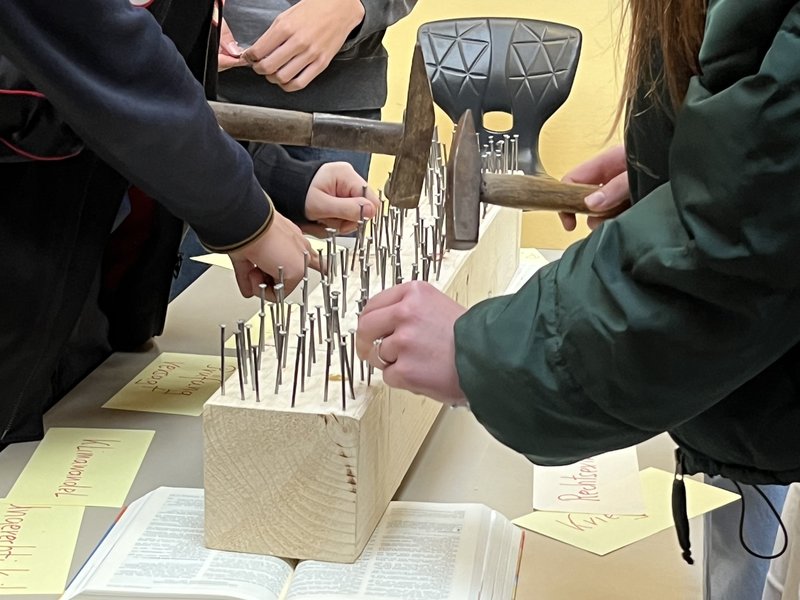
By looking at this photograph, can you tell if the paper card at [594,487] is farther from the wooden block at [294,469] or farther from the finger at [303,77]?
the finger at [303,77]

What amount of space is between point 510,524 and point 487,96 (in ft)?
6.11

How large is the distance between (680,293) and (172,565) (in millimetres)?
449

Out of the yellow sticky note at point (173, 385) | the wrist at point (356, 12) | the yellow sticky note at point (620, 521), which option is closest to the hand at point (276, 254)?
the yellow sticky note at point (173, 385)

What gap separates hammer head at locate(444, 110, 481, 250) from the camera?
957 millimetres

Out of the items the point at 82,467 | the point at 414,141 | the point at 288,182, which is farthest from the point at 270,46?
the point at 82,467

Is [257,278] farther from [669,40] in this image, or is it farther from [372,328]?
[669,40]

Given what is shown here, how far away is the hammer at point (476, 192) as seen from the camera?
Result: 960 millimetres

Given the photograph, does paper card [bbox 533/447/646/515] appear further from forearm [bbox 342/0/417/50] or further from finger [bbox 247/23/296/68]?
forearm [bbox 342/0/417/50]

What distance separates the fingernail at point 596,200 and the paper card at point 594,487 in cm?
25

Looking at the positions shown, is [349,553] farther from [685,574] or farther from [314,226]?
[314,226]

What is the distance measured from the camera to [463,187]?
97 centimetres

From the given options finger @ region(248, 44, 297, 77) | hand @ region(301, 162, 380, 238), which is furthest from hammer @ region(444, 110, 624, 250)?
finger @ region(248, 44, 297, 77)

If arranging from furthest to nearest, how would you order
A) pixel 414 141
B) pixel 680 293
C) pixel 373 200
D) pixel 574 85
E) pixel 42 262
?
pixel 574 85 → pixel 373 200 → pixel 414 141 → pixel 42 262 → pixel 680 293

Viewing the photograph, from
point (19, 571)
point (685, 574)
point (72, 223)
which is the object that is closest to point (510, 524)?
point (685, 574)
